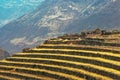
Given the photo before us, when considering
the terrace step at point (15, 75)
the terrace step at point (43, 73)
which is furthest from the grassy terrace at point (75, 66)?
the terrace step at point (15, 75)

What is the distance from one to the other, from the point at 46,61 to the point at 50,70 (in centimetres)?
231

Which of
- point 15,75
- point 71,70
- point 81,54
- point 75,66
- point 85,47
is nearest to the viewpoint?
point 71,70

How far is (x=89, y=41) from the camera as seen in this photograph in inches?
1287

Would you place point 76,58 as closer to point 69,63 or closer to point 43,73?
point 69,63

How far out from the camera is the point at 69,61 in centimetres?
2997

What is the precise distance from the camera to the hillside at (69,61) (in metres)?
25.8

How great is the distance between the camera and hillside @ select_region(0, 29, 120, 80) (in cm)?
2575

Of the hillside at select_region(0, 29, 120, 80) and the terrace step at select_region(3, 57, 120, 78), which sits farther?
the hillside at select_region(0, 29, 120, 80)

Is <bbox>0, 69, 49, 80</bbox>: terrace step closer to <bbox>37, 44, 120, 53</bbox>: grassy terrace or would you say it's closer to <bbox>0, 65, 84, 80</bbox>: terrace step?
<bbox>0, 65, 84, 80</bbox>: terrace step

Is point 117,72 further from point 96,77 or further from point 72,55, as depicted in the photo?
point 72,55

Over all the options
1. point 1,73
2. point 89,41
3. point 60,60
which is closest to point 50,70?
point 60,60

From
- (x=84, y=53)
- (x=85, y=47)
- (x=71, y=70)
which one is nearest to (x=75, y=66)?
(x=71, y=70)

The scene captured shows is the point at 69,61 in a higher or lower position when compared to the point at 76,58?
lower

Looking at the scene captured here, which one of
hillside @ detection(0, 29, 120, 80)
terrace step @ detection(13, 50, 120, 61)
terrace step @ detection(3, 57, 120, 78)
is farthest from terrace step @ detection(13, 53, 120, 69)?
terrace step @ detection(3, 57, 120, 78)
